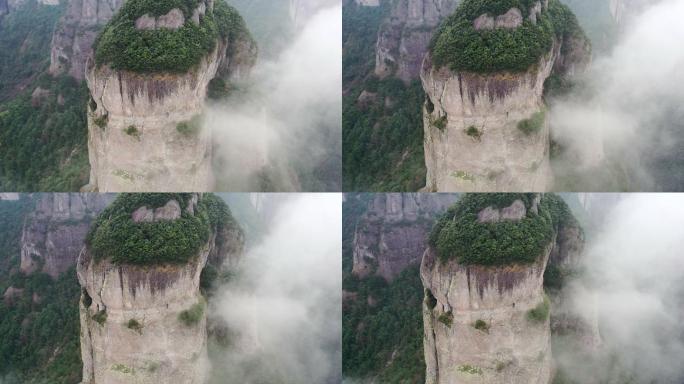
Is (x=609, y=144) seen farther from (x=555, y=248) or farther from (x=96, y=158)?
(x=96, y=158)

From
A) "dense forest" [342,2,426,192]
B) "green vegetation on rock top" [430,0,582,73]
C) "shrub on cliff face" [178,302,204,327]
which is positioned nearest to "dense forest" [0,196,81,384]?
"shrub on cliff face" [178,302,204,327]

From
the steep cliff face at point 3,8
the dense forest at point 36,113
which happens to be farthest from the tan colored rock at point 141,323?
the steep cliff face at point 3,8

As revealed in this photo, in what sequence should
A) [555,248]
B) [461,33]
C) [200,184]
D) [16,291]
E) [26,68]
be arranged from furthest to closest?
1. [16,291]
2. [26,68]
3. [555,248]
4. [200,184]
5. [461,33]

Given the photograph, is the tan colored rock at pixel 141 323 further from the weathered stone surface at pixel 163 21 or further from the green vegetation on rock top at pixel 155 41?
the weathered stone surface at pixel 163 21

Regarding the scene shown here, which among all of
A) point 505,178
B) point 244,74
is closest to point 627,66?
point 505,178

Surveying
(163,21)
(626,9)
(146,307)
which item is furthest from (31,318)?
(626,9)

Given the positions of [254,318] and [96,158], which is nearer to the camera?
[96,158]

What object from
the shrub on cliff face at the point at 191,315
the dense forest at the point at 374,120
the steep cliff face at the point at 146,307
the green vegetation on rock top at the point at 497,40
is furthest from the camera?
the dense forest at the point at 374,120

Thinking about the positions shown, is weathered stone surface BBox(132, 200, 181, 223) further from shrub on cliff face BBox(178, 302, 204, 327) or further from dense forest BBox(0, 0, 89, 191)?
shrub on cliff face BBox(178, 302, 204, 327)
